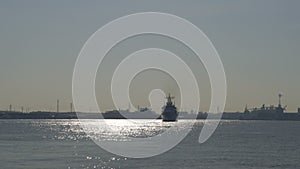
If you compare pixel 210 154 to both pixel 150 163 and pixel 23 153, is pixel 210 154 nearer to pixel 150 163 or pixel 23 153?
pixel 150 163

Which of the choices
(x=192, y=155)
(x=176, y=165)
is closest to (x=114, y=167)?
(x=176, y=165)

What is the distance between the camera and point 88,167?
225ft

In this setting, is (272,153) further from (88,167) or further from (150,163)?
(88,167)

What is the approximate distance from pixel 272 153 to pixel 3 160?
144 ft

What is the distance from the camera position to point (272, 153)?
314 ft

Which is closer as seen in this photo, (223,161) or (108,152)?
(223,161)

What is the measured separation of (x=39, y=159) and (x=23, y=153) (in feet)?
37.2

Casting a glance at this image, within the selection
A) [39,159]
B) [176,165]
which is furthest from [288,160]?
[39,159]

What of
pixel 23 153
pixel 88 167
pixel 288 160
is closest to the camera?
pixel 88 167

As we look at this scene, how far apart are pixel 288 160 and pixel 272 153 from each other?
13590mm

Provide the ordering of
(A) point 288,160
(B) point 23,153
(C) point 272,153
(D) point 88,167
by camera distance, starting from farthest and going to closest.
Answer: (C) point 272,153
(B) point 23,153
(A) point 288,160
(D) point 88,167

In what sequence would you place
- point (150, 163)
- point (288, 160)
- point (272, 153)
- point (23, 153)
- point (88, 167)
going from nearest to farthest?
point (88, 167) < point (150, 163) < point (288, 160) < point (23, 153) < point (272, 153)

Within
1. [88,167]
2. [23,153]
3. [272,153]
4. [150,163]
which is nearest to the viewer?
[88,167]

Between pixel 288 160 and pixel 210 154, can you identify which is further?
pixel 210 154
